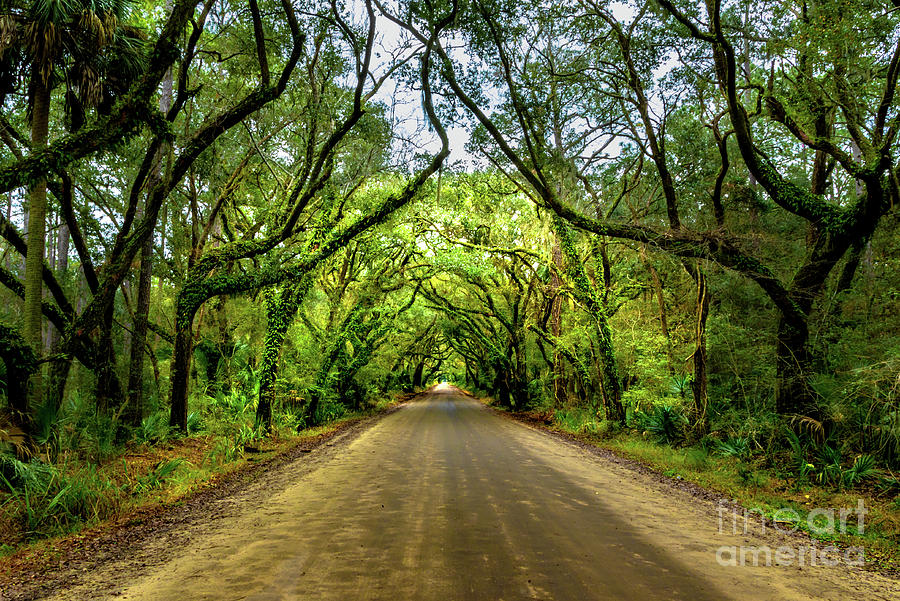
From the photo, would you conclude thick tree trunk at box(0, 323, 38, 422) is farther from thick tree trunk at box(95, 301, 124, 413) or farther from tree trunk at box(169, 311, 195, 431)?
tree trunk at box(169, 311, 195, 431)

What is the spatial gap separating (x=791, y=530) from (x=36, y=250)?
35.7 feet

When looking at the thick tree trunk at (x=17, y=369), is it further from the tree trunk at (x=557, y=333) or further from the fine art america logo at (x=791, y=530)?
the tree trunk at (x=557, y=333)

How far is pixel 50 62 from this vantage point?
6.77 metres

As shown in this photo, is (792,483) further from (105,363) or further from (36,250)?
(36,250)

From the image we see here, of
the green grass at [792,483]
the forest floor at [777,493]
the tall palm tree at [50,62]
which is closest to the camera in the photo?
the forest floor at [777,493]

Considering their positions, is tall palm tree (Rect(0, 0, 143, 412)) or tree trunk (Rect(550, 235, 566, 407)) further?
tree trunk (Rect(550, 235, 566, 407))

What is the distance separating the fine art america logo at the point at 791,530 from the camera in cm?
434

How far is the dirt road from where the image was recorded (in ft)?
11.5

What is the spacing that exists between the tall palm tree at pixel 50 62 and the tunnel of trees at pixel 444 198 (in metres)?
0.04

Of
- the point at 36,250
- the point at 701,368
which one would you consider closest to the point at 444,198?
the point at 701,368

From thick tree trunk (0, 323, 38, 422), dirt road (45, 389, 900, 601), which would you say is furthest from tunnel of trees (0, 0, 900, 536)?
dirt road (45, 389, 900, 601)

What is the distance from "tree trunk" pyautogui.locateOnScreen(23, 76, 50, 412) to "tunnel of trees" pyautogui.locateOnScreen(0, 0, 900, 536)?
0.12ft

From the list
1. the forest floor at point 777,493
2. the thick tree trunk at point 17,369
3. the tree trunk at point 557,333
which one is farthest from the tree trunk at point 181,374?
the tree trunk at point 557,333

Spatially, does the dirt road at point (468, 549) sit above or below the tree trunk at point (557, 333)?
below
